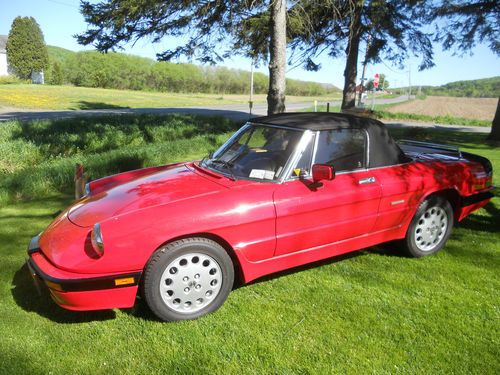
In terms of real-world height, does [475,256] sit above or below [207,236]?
below

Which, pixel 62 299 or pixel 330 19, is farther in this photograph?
pixel 330 19

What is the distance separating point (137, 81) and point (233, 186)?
79955 millimetres

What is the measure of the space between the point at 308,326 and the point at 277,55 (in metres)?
8.20

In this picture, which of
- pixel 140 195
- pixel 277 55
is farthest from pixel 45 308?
pixel 277 55

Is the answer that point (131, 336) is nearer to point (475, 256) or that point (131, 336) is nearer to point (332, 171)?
point (332, 171)

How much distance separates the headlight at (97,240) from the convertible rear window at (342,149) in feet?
6.23

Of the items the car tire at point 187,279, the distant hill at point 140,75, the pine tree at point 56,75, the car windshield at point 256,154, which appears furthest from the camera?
the distant hill at point 140,75

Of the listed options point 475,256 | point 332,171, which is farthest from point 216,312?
point 475,256

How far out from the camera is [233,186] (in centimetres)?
339

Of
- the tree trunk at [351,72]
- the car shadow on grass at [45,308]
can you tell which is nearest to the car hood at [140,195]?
the car shadow on grass at [45,308]

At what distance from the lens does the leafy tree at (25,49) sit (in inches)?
2591

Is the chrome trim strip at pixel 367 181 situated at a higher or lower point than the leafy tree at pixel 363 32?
lower

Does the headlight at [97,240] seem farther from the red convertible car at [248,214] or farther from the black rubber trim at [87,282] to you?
the black rubber trim at [87,282]

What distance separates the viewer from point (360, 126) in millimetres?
4023
